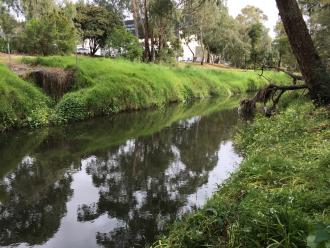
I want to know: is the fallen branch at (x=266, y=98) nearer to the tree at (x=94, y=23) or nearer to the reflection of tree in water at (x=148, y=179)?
the reflection of tree in water at (x=148, y=179)

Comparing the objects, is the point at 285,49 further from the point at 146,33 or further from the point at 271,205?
the point at 271,205

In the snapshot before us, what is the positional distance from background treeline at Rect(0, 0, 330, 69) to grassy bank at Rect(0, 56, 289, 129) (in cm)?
356

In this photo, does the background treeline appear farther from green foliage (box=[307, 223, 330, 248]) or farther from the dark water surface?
green foliage (box=[307, 223, 330, 248])

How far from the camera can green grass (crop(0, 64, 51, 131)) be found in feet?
52.0

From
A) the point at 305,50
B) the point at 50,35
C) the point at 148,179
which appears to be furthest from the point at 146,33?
the point at 148,179

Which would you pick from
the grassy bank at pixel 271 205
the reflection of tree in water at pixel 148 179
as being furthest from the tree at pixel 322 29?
the grassy bank at pixel 271 205

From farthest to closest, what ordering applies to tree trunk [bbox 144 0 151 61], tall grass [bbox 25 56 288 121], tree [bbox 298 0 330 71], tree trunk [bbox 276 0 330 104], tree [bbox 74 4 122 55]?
tree [bbox 74 4 122 55] → tree trunk [bbox 144 0 151 61] → tall grass [bbox 25 56 288 121] → tree [bbox 298 0 330 71] → tree trunk [bbox 276 0 330 104]

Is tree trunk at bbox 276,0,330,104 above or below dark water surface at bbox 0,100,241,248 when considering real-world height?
above

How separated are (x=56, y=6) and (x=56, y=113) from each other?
14660mm

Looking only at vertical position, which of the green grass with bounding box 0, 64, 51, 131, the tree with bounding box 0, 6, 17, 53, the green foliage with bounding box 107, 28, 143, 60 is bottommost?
the green grass with bounding box 0, 64, 51, 131

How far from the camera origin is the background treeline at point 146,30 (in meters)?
25.2

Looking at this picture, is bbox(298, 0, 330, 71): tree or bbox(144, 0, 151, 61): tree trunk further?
bbox(144, 0, 151, 61): tree trunk

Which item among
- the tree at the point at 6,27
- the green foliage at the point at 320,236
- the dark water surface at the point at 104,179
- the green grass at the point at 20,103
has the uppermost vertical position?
the tree at the point at 6,27

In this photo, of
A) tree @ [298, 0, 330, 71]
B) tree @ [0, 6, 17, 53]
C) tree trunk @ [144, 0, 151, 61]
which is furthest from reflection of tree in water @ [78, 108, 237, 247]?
tree trunk @ [144, 0, 151, 61]
